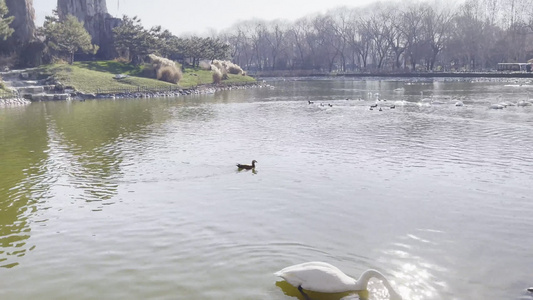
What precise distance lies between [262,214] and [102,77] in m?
64.7

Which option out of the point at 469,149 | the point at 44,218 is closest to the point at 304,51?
the point at 469,149

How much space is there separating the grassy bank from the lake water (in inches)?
1666

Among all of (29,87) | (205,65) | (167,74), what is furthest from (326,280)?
(205,65)

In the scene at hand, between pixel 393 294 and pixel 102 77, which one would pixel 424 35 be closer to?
pixel 102 77

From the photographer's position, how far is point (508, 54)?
10538 cm

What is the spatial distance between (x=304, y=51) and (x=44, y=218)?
458ft

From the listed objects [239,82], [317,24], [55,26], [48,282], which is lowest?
[48,282]

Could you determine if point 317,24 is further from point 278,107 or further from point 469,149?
→ point 469,149

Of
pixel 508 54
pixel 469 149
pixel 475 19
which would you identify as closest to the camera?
pixel 469 149

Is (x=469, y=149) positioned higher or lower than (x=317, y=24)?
lower

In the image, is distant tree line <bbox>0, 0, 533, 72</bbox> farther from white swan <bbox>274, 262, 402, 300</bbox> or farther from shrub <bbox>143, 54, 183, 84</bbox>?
white swan <bbox>274, 262, 402, 300</bbox>

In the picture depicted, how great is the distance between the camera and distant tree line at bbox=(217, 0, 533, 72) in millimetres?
107250

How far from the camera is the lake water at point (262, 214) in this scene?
368 inches

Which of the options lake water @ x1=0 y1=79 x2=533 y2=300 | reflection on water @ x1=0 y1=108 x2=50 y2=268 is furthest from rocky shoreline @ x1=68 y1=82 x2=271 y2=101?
lake water @ x1=0 y1=79 x2=533 y2=300
